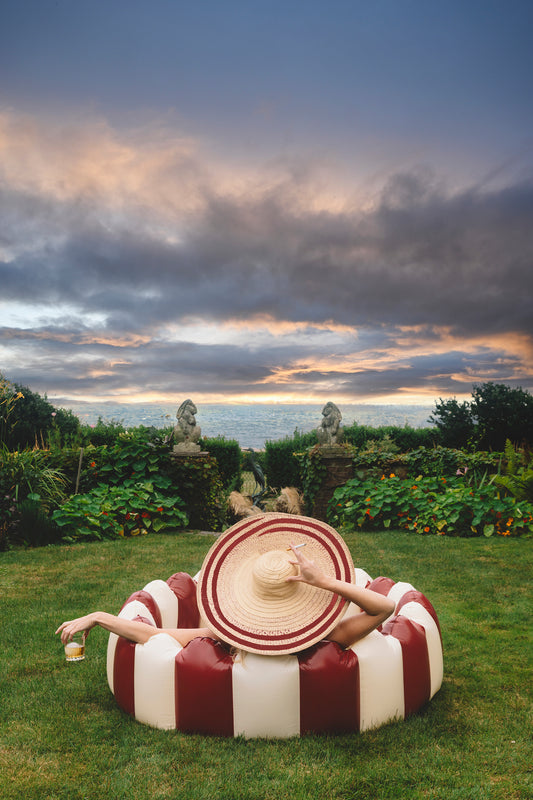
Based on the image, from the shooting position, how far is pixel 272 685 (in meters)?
2.56

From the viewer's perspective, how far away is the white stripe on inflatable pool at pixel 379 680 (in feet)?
8.65

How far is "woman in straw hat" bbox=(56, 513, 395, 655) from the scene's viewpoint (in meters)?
2.58

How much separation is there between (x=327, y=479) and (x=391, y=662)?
627 cm

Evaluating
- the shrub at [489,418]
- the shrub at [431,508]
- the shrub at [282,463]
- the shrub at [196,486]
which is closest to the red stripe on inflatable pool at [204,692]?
the shrub at [431,508]

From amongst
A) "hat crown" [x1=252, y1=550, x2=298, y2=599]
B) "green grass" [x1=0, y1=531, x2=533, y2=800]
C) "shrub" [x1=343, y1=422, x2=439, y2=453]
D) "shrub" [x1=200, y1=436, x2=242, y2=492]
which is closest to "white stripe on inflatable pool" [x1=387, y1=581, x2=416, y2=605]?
"green grass" [x1=0, y1=531, x2=533, y2=800]

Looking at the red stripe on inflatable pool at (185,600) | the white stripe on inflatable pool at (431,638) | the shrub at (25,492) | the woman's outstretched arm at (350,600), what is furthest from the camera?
the shrub at (25,492)

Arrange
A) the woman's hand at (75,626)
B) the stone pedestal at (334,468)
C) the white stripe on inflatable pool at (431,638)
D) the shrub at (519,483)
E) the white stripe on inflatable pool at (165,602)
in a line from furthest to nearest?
the stone pedestal at (334,468), the shrub at (519,483), the white stripe on inflatable pool at (165,602), the white stripe on inflatable pool at (431,638), the woman's hand at (75,626)

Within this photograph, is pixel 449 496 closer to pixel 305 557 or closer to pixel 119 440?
pixel 119 440

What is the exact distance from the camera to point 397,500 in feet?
26.2

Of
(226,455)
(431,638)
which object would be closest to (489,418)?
(226,455)

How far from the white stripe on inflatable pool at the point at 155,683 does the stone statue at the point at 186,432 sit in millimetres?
5796

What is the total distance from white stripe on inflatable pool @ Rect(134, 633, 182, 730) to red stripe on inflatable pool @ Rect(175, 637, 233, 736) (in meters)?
0.04

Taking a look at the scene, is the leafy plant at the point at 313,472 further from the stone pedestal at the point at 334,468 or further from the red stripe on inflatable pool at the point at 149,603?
the red stripe on inflatable pool at the point at 149,603

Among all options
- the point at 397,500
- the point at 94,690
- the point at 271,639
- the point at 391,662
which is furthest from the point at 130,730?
the point at 397,500
